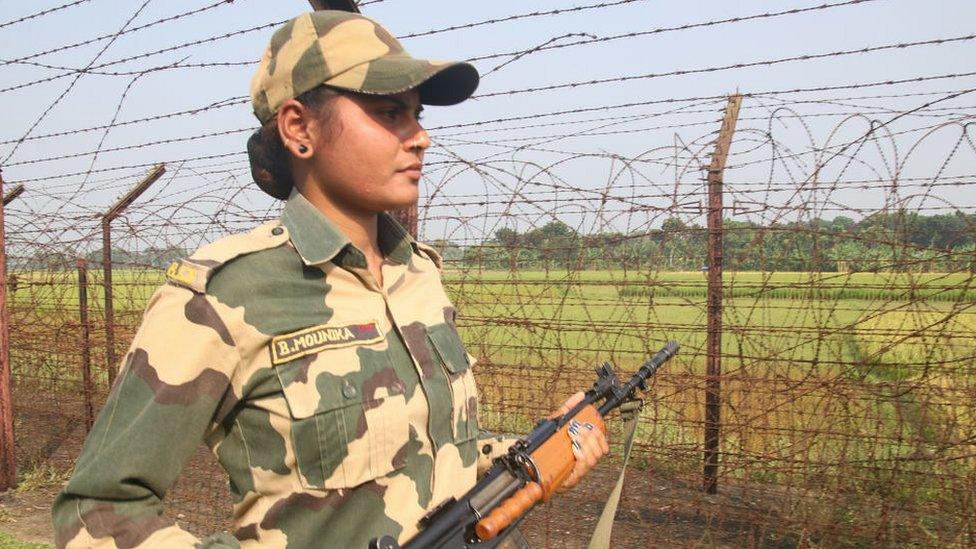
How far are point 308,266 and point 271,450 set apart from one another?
0.35m

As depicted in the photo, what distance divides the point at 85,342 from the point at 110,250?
2.50 feet

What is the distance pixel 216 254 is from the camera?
134 cm

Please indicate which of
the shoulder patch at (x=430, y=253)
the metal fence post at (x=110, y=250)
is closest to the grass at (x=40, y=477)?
the metal fence post at (x=110, y=250)

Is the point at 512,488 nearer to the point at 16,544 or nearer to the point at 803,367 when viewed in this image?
the point at 803,367

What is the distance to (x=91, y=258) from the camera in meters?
6.04

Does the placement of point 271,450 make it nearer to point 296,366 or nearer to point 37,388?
point 296,366

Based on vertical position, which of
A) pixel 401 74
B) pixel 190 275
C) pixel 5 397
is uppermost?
pixel 401 74

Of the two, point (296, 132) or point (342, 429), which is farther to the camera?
point (296, 132)

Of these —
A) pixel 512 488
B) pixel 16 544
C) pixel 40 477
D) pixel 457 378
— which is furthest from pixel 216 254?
pixel 40 477

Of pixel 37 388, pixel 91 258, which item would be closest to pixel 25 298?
pixel 37 388

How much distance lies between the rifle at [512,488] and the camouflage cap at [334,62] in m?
0.79

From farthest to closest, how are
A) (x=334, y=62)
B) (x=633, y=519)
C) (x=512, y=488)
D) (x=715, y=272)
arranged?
(x=633, y=519) < (x=715, y=272) < (x=512, y=488) < (x=334, y=62)

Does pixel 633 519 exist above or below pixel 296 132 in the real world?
below

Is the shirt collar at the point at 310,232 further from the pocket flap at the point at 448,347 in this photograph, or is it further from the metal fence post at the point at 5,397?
the metal fence post at the point at 5,397
